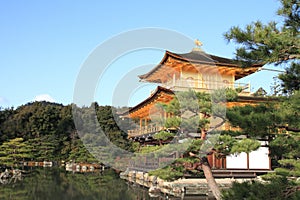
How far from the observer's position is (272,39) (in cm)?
343

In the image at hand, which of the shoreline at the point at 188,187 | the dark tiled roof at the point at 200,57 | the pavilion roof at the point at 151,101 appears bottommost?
the shoreline at the point at 188,187

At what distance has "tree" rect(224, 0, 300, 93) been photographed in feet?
11.2

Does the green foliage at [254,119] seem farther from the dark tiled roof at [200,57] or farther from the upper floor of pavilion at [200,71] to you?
the dark tiled roof at [200,57]

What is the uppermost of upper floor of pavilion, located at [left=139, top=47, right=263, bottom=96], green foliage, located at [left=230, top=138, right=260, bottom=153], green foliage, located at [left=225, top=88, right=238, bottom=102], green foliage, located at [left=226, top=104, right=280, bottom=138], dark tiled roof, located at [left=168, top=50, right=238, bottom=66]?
dark tiled roof, located at [left=168, top=50, right=238, bottom=66]

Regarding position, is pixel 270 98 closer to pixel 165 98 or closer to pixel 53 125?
pixel 165 98

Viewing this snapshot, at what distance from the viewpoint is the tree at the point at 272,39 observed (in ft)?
11.2

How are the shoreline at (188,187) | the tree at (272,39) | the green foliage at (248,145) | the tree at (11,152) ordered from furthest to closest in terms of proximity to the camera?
1. the tree at (11,152)
2. the shoreline at (188,187)
3. the green foliage at (248,145)
4. the tree at (272,39)

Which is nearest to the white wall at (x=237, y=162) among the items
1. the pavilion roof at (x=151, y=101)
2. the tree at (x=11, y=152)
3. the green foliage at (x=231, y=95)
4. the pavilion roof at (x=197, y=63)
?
the pavilion roof at (x=151, y=101)

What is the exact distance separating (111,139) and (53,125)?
683 cm

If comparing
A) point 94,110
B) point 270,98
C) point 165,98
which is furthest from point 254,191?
point 94,110

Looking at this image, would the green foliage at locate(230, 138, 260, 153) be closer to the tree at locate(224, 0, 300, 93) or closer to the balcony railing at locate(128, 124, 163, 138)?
the tree at locate(224, 0, 300, 93)

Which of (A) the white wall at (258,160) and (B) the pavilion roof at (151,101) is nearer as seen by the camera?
(A) the white wall at (258,160)

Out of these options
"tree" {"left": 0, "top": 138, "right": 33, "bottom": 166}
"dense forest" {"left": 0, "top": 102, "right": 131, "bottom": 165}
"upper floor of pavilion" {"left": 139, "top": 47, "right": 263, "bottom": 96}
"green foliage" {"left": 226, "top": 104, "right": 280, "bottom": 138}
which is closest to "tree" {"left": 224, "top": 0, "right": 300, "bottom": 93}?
"green foliage" {"left": 226, "top": 104, "right": 280, "bottom": 138}

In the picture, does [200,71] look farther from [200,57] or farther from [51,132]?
[51,132]
